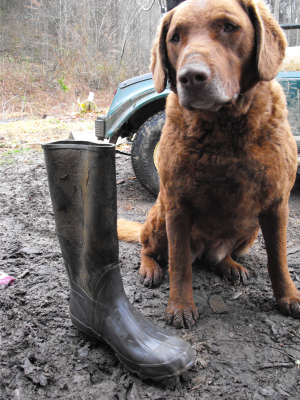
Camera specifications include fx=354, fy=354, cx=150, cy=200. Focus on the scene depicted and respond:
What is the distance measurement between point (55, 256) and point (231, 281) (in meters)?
1.26

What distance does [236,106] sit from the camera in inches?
66.2

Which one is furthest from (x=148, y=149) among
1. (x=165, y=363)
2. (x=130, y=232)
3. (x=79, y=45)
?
(x=79, y=45)

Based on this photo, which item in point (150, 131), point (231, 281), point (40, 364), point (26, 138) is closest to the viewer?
point (40, 364)

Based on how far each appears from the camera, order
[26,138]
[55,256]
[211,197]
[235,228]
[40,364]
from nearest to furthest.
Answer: [40,364] → [211,197] → [235,228] → [55,256] → [26,138]

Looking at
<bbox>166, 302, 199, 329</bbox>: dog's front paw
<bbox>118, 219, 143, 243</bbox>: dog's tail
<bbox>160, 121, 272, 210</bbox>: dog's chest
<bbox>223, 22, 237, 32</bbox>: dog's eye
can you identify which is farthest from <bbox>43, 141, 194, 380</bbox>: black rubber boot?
<bbox>118, 219, 143, 243</bbox>: dog's tail

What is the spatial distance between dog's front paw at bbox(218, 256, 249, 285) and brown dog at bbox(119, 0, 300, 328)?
1.20 ft

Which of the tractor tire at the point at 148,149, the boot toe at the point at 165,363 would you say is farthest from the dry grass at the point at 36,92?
the boot toe at the point at 165,363

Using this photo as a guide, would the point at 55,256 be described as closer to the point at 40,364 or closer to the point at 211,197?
the point at 40,364

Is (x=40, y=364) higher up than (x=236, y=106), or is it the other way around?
(x=236, y=106)

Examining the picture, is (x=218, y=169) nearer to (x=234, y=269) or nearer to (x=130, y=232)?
(x=234, y=269)

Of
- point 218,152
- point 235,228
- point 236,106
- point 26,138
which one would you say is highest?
point 236,106

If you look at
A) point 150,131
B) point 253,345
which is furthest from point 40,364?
point 150,131

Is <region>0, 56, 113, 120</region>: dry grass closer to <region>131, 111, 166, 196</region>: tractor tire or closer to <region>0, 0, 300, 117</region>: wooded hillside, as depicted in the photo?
<region>0, 0, 300, 117</region>: wooded hillside

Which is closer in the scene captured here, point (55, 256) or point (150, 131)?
point (55, 256)
